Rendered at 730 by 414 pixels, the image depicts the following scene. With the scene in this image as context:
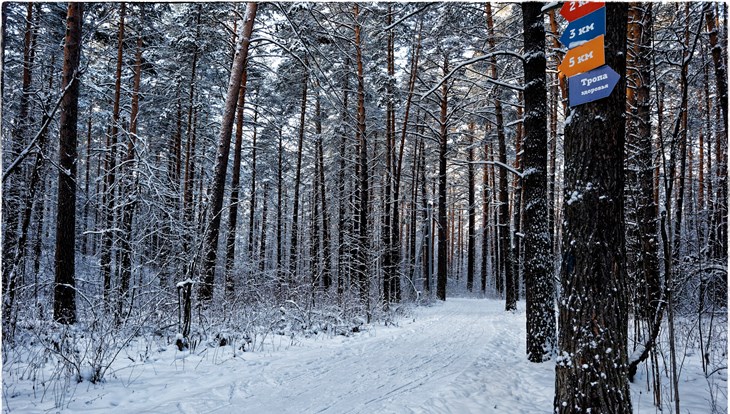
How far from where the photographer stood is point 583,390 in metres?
3.19

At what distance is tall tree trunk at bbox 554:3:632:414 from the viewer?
3.14 metres

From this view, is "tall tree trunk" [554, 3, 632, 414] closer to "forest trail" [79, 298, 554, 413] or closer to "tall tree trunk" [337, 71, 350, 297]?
"forest trail" [79, 298, 554, 413]

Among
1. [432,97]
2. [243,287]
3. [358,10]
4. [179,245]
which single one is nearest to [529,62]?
[179,245]

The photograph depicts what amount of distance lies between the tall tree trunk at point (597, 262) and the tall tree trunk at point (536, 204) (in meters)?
2.98

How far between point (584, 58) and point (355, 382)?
452 cm

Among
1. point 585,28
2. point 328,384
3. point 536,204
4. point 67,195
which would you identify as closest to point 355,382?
point 328,384

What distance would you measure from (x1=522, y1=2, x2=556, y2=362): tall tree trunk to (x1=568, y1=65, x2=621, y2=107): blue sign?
3098 mm

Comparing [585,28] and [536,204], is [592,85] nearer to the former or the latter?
[585,28]

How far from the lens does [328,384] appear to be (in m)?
4.76

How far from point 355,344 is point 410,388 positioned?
328 cm

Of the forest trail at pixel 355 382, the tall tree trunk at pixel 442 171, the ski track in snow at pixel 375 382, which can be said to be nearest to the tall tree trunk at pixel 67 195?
the forest trail at pixel 355 382

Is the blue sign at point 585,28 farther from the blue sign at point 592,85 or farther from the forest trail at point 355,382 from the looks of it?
the forest trail at point 355,382

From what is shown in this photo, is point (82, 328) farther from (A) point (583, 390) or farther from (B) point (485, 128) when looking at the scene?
(B) point (485, 128)

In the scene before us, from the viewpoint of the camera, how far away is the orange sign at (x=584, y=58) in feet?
10.6
